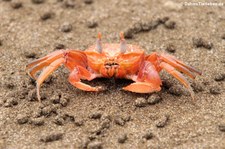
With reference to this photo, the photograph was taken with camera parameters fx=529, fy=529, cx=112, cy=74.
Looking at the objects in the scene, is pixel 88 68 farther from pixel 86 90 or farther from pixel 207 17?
pixel 207 17

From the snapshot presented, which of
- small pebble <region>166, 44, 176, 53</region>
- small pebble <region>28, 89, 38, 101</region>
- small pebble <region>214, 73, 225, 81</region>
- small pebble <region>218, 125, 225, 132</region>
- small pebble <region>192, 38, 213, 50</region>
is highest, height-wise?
small pebble <region>192, 38, 213, 50</region>

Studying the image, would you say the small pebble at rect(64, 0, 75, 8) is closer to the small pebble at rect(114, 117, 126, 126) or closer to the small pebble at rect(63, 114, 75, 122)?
the small pebble at rect(63, 114, 75, 122)

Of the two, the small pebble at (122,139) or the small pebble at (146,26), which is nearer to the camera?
the small pebble at (122,139)

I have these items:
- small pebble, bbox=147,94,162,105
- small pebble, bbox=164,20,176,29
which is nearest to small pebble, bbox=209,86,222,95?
small pebble, bbox=147,94,162,105

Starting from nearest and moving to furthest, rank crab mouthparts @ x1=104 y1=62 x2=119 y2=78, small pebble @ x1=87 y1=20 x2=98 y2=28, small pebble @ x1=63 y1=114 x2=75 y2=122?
small pebble @ x1=63 y1=114 x2=75 y2=122
crab mouthparts @ x1=104 y1=62 x2=119 y2=78
small pebble @ x1=87 y1=20 x2=98 y2=28

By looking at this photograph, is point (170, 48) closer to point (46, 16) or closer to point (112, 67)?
point (112, 67)

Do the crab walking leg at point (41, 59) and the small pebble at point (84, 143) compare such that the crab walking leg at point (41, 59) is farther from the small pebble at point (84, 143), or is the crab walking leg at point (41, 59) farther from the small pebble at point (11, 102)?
the small pebble at point (84, 143)

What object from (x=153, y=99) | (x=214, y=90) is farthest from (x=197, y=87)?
(x=153, y=99)

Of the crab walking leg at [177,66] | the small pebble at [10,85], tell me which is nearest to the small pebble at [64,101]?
the small pebble at [10,85]
